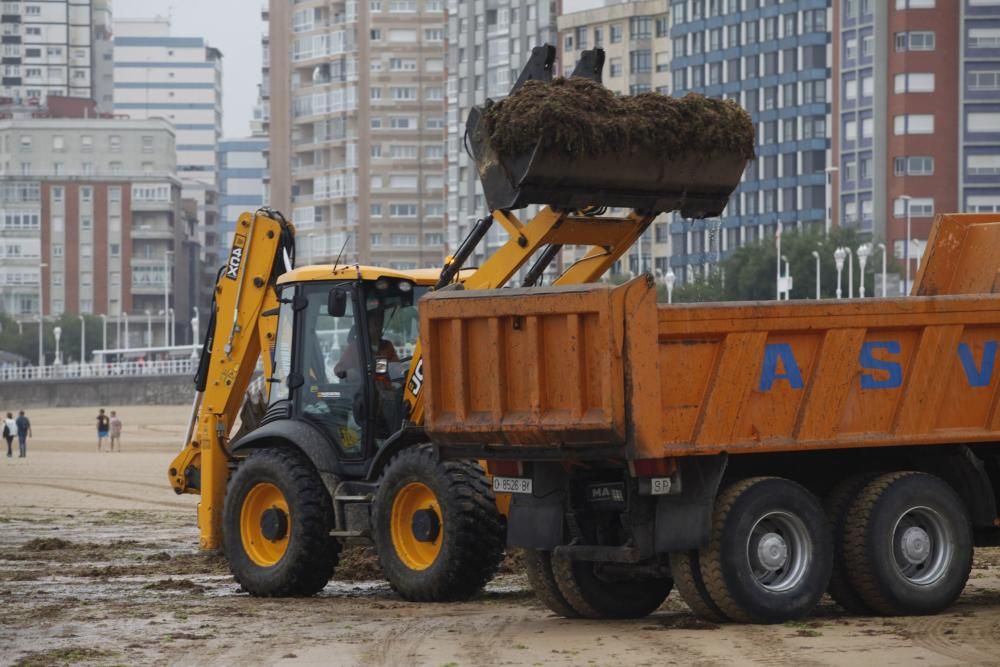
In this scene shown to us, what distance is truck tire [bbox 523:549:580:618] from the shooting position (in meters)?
15.3

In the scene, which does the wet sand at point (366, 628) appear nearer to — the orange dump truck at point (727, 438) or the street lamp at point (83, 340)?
the orange dump truck at point (727, 438)

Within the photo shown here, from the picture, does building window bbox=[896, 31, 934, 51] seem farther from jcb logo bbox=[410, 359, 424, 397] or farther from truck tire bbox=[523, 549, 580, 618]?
truck tire bbox=[523, 549, 580, 618]

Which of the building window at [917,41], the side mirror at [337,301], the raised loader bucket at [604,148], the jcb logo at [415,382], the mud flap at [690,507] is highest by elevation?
the building window at [917,41]

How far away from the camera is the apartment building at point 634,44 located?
145 m

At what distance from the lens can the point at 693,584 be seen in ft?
46.4

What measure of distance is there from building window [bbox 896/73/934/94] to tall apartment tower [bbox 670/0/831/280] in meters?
10.9

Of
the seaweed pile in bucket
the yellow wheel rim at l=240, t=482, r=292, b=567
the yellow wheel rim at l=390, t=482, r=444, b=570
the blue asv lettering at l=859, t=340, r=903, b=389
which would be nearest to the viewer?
the blue asv lettering at l=859, t=340, r=903, b=389

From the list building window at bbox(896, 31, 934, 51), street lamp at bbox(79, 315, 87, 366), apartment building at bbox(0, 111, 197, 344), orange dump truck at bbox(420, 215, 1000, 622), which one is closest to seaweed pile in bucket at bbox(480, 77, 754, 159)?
orange dump truck at bbox(420, 215, 1000, 622)

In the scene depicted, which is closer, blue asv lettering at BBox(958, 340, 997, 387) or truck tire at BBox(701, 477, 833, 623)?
truck tire at BBox(701, 477, 833, 623)

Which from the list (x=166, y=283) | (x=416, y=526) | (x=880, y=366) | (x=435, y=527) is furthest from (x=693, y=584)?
(x=166, y=283)

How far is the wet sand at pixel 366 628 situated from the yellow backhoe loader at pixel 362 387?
444 millimetres

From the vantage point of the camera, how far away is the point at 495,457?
14.7 m

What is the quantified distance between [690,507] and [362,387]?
4.60 m

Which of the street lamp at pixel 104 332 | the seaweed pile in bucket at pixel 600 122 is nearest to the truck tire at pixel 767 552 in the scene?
the seaweed pile in bucket at pixel 600 122
